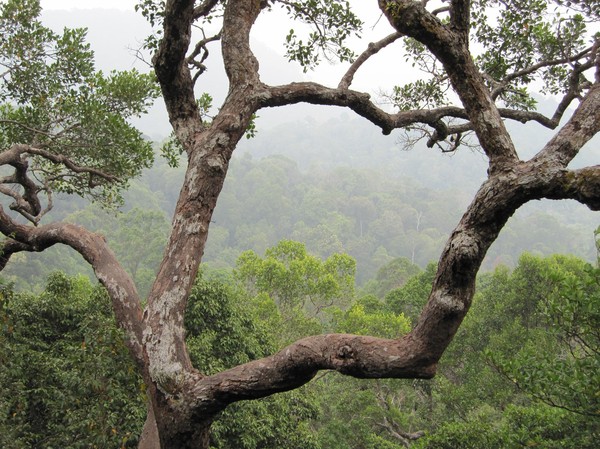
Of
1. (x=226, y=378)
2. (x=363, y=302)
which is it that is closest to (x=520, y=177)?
(x=226, y=378)

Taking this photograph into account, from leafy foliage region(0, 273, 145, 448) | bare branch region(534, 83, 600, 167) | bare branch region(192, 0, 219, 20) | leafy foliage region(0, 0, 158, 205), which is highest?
leafy foliage region(0, 0, 158, 205)

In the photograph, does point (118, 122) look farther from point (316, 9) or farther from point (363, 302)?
point (363, 302)

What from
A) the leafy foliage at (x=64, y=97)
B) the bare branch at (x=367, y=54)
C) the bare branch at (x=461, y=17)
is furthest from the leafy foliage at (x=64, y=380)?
the bare branch at (x=461, y=17)

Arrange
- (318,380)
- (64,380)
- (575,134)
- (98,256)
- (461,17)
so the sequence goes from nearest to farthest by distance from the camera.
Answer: (575,134) < (461,17) < (98,256) < (64,380) < (318,380)

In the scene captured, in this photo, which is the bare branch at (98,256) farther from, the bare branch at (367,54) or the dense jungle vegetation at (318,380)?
the bare branch at (367,54)

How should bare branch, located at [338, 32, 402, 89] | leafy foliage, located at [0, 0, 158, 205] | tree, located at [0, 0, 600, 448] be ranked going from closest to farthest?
tree, located at [0, 0, 600, 448]
bare branch, located at [338, 32, 402, 89]
leafy foliage, located at [0, 0, 158, 205]

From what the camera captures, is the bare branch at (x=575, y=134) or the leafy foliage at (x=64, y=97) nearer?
the bare branch at (x=575, y=134)

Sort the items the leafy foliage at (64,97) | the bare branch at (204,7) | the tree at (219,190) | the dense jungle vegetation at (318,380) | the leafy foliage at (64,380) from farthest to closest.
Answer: the leafy foliage at (64,97), the dense jungle vegetation at (318,380), the leafy foliage at (64,380), the bare branch at (204,7), the tree at (219,190)

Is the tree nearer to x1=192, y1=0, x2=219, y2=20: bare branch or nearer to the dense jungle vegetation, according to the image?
x1=192, y1=0, x2=219, y2=20: bare branch

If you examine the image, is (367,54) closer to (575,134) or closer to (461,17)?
(461,17)

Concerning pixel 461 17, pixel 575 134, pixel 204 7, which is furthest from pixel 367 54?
pixel 575 134

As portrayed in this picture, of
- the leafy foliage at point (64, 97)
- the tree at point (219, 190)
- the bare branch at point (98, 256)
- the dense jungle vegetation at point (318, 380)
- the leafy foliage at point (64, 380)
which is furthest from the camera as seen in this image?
the leafy foliage at point (64, 97)

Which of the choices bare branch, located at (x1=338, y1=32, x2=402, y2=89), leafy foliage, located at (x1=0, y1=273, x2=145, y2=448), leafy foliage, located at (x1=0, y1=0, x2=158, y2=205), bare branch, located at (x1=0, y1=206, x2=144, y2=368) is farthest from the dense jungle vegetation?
bare branch, located at (x1=338, y1=32, x2=402, y2=89)

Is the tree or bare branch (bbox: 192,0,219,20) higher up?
bare branch (bbox: 192,0,219,20)
